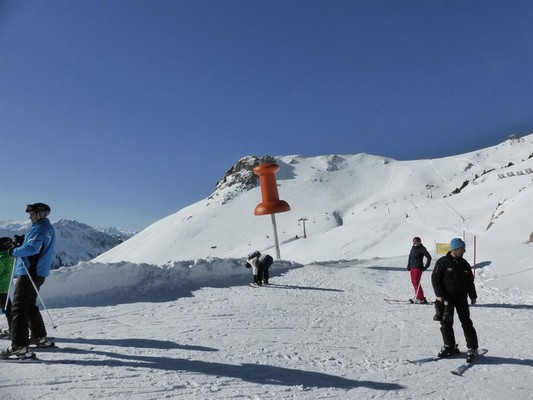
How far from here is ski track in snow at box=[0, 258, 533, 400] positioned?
4.89 metres

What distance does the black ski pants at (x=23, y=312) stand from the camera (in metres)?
5.52

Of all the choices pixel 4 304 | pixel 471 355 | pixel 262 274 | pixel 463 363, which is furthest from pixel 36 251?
pixel 262 274

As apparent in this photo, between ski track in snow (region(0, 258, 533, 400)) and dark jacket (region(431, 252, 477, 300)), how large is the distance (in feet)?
3.34

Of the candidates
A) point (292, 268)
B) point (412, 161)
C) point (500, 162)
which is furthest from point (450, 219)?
point (412, 161)

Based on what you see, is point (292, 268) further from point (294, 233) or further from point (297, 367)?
point (294, 233)

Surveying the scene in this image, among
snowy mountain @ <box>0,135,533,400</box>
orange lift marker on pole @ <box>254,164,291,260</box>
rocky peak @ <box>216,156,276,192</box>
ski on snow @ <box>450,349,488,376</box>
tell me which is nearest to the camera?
snowy mountain @ <box>0,135,533,400</box>

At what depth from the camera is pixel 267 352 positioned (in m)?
6.45

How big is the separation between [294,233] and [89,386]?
6717 centimetres

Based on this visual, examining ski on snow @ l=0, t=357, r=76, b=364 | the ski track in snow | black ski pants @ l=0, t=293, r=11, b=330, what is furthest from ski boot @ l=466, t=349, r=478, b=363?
black ski pants @ l=0, t=293, r=11, b=330

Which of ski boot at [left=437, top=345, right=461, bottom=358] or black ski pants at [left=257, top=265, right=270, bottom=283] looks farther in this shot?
black ski pants at [left=257, top=265, right=270, bottom=283]

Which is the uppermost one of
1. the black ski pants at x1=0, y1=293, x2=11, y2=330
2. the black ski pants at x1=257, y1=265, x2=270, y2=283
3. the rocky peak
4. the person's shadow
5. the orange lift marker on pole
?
the rocky peak

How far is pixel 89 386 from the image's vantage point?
4801 millimetres

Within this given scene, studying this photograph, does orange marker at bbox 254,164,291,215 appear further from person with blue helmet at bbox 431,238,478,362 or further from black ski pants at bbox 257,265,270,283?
person with blue helmet at bbox 431,238,478,362

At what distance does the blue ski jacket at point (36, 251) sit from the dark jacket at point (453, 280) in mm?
5958
